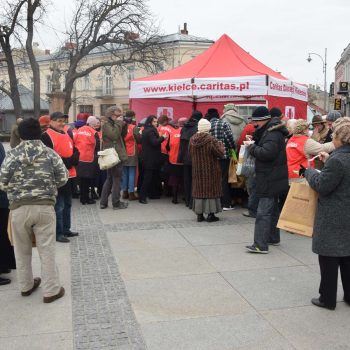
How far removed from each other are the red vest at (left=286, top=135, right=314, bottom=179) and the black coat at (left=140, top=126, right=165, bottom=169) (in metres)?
2.99

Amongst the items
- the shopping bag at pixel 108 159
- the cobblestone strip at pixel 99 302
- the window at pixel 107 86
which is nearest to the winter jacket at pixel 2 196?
the cobblestone strip at pixel 99 302

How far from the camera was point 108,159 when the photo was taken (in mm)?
8320

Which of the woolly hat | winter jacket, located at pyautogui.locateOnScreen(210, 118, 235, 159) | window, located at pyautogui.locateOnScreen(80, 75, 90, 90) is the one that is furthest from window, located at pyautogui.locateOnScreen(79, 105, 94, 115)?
winter jacket, located at pyautogui.locateOnScreen(210, 118, 235, 159)

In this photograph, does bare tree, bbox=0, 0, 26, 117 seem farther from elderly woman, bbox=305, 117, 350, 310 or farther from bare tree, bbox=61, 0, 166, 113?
elderly woman, bbox=305, 117, 350, 310

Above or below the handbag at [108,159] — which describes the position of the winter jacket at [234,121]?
above

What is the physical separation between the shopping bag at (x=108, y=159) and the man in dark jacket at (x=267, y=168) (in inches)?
123

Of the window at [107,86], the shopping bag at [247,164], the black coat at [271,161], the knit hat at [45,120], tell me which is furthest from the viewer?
the window at [107,86]

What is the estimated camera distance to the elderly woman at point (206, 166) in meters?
7.29

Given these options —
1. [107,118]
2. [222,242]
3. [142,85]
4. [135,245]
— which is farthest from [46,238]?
[142,85]

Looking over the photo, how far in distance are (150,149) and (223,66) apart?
2.55 m

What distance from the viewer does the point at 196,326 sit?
3.83 metres

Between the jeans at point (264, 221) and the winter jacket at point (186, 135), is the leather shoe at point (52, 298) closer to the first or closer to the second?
the jeans at point (264, 221)

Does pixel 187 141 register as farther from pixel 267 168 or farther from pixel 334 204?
pixel 334 204

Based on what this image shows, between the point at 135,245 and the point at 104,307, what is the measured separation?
6.91ft
